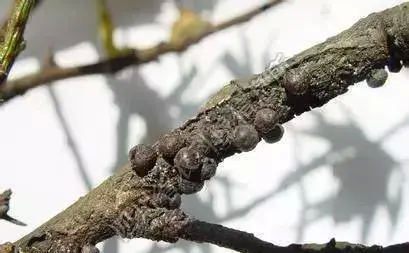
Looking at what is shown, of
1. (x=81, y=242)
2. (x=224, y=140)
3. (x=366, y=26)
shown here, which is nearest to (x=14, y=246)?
(x=81, y=242)

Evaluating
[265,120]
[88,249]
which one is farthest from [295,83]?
[88,249]

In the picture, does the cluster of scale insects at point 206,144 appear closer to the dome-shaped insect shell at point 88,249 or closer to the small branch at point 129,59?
the dome-shaped insect shell at point 88,249

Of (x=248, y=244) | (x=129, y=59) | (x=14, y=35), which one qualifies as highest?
(x=129, y=59)

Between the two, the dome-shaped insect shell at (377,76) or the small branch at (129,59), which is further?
the small branch at (129,59)

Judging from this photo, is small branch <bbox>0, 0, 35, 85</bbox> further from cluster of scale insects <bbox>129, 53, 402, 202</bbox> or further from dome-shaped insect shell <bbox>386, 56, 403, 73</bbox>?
dome-shaped insect shell <bbox>386, 56, 403, 73</bbox>

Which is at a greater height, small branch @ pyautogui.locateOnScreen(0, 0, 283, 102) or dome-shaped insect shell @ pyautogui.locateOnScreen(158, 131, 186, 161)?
small branch @ pyautogui.locateOnScreen(0, 0, 283, 102)

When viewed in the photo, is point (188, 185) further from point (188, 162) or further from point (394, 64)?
point (394, 64)

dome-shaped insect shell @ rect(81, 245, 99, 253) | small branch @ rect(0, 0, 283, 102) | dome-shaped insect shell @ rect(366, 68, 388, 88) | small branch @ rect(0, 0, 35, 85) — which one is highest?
small branch @ rect(0, 0, 283, 102)

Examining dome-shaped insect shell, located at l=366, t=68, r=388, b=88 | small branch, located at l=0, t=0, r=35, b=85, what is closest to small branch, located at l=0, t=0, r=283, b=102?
small branch, located at l=0, t=0, r=35, b=85

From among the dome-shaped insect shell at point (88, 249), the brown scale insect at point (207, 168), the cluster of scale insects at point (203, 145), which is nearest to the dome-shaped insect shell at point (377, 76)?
the cluster of scale insects at point (203, 145)
